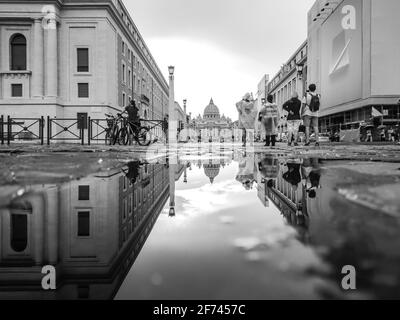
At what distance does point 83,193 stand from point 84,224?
0.90 metres

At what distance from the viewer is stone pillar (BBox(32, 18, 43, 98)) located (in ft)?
103

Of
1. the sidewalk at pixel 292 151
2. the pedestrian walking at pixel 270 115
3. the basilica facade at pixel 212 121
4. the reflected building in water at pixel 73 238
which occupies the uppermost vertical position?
the basilica facade at pixel 212 121

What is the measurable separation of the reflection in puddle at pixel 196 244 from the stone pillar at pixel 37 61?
105ft

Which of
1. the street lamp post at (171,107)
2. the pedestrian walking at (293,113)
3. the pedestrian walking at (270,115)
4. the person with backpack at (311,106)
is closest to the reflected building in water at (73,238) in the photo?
the pedestrian walking at (270,115)

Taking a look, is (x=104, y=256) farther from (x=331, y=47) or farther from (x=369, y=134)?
(x=331, y=47)

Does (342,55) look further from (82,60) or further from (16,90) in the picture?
(16,90)

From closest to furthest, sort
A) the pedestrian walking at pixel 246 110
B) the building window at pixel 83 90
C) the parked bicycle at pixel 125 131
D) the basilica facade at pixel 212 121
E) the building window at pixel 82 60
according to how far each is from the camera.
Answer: the parked bicycle at pixel 125 131, the pedestrian walking at pixel 246 110, the building window at pixel 83 90, the building window at pixel 82 60, the basilica facade at pixel 212 121

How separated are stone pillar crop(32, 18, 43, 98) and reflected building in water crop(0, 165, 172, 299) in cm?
3210

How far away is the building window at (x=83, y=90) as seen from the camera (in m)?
32.7

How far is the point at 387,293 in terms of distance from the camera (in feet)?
3.33

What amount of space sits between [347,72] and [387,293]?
41.6 meters

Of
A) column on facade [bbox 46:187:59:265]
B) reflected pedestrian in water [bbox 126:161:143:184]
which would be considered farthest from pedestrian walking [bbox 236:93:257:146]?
column on facade [bbox 46:187:59:265]

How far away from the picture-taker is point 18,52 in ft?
106

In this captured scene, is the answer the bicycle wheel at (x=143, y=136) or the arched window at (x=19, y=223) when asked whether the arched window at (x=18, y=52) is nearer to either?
the bicycle wheel at (x=143, y=136)
